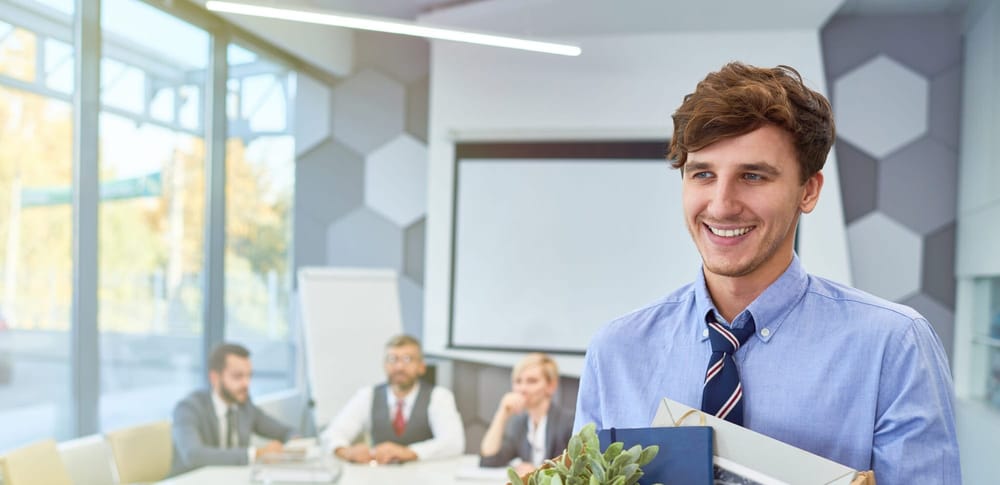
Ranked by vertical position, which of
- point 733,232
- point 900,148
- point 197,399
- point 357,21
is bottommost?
point 197,399

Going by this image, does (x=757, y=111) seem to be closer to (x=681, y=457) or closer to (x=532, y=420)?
(x=681, y=457)

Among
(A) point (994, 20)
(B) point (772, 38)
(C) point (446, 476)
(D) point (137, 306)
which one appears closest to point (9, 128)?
(D) point (137, 306)

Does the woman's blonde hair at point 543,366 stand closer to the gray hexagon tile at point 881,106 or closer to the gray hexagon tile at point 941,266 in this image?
the gray hexagon tile at point 881,106

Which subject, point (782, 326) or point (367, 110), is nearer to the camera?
point (782, 326)

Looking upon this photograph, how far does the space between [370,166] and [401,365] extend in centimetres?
212

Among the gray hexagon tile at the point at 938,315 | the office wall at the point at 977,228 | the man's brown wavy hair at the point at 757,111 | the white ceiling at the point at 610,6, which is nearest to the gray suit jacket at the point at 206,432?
the white ceiling at the point at 610,6

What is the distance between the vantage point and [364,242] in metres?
5.93

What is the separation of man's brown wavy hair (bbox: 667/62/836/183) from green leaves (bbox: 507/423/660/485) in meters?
0.38

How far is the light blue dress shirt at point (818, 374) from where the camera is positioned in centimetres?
91

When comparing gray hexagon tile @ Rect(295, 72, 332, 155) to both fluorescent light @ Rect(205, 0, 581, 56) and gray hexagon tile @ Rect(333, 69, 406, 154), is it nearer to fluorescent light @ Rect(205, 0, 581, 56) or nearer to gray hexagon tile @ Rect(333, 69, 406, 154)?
gray hexagon tile @ Rect(333, 69, 406, 154)

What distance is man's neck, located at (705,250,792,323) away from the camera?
1.03 m

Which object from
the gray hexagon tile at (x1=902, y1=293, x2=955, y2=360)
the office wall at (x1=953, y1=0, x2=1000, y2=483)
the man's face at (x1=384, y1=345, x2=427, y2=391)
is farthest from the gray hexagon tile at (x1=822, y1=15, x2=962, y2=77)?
the man's face at (x1=384, y1=345, x2=427, y2=391)

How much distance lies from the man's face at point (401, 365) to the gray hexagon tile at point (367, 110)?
2.13 meters

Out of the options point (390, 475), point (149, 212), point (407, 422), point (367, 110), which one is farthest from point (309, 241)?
point (390, 475)
